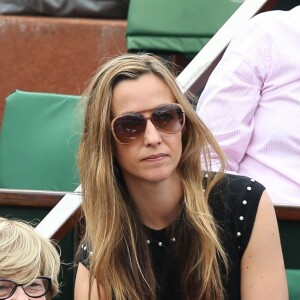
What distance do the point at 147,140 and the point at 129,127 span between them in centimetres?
6

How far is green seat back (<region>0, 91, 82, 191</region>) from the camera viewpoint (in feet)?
14.7

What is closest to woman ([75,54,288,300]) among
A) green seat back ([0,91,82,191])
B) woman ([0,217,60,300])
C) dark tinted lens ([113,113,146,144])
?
dark tinted lens ([113,113,146,144])

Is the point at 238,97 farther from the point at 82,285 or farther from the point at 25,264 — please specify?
the point at 25,264

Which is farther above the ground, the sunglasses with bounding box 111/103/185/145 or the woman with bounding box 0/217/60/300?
the sunglasses with bounding box 111/103/185/145

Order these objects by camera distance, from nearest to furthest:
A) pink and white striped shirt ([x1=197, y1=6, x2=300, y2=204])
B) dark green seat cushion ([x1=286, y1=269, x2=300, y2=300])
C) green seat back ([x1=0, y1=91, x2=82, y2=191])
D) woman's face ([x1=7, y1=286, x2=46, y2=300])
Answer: woman's face ([x1=7, y1=286, x2=46, y2=300])
dark green seat cushion ([x1=286, y1=269, x2=300, y2=300])
pink and white striped shirt ([x1=197, y1=6, x2=300, y2=204])
green seat back ([x1=0, y1=91, x2=82, y2=191])

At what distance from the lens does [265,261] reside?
3.00 meters

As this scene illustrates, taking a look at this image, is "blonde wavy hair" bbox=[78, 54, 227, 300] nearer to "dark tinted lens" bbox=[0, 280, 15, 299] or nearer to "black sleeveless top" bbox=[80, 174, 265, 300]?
"black sleeveless top" bbox=[80, 174, 265, 300]

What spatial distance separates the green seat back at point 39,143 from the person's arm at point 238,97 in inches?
39.9

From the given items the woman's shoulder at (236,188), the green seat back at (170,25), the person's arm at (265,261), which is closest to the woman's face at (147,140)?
the woman's shoulder at (236,188)

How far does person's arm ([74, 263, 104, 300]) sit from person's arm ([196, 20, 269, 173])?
62 centimetres

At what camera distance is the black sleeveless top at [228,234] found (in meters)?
3.04

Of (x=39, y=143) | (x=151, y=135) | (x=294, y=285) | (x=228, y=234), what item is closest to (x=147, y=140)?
(x=151, y=135)

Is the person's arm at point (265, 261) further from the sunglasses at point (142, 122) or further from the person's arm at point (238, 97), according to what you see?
the person's arm at point (238, 97)

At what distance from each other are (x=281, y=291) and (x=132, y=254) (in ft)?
1.31
